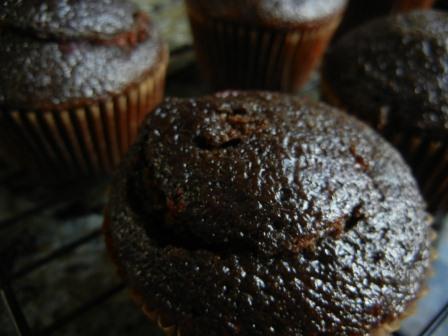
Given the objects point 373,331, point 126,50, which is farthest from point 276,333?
point 126,50

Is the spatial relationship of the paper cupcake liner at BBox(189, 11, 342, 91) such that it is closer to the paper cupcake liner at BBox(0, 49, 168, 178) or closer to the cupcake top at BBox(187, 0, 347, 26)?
the cupcake top at BBox(187, 0, 347, 26)

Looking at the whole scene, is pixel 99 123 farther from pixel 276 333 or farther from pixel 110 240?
pixel 276 333

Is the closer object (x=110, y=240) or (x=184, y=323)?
(x=184, y=323)

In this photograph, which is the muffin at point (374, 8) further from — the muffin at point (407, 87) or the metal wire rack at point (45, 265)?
the metal wire rack at point (45, 265)

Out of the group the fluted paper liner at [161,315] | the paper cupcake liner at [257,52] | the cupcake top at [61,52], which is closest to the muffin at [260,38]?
the paper cupcake liner at [257,52]

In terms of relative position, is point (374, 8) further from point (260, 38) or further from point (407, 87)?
point (407, 87)
